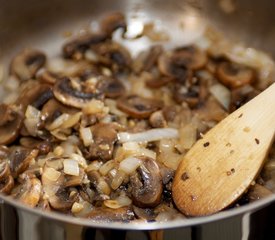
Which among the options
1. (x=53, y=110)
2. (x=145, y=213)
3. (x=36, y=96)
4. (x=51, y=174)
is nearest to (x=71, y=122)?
(x=53, y=110)

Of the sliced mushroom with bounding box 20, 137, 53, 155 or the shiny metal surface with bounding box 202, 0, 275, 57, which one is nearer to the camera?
the sliced mushroom with bounding box 20, 137, 53, 155

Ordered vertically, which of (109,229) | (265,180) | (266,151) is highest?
(109,229)

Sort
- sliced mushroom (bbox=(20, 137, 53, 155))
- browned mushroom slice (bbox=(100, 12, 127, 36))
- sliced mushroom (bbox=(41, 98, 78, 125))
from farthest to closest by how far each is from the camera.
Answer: browned mushroom slice (bbox=(100, 12, 127, 36)) → sliced mushroom (bbox=(41, 98, 78, 125)) → sliced mushroom (bbox=(20, 137, 53, 155))

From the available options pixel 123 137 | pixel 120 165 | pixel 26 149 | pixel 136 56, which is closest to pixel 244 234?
pixel 120 165

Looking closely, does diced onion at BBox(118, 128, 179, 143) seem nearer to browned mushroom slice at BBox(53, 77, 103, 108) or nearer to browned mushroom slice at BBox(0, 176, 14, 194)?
browned mushroom slice at BBox(53, 77, 103, 108)

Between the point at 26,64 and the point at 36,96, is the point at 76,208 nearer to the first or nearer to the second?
the point at 36,96

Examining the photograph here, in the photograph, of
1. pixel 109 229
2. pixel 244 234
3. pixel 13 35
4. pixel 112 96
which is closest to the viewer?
pixel 109 229

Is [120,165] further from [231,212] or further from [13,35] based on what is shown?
[13,35]

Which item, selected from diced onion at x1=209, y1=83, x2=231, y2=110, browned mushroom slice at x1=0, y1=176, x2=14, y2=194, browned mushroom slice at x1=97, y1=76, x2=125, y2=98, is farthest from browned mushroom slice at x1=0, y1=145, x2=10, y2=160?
diced onion at x1=209, y1=83, x2=231, y2=110
